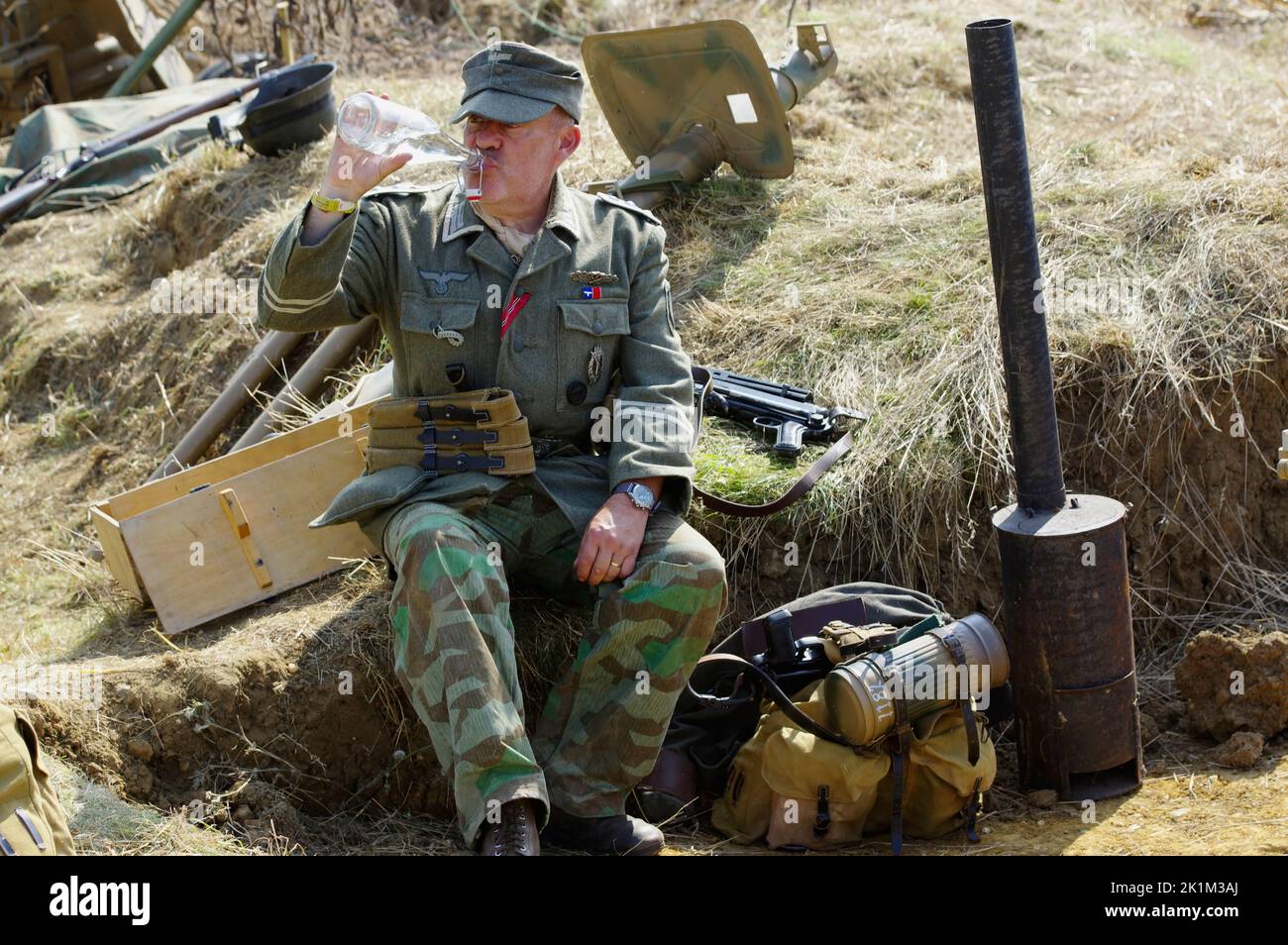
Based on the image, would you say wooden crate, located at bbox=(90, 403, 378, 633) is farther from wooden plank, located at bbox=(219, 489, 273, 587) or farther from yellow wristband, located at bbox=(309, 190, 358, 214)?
yellow wristband, located at bbox=(309, 190, 358, 214)

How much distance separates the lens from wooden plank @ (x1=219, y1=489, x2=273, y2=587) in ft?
15.1

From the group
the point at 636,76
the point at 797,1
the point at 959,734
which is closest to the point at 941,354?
the point at 959,734

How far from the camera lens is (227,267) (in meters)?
7.31

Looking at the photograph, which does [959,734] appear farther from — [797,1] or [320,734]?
[797,1]

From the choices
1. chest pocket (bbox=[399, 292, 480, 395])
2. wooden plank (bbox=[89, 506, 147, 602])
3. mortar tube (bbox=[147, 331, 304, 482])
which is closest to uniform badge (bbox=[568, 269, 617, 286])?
chest pocket (bbox=[399, 292, 480, 395])

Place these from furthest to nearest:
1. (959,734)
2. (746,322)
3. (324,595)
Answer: (746,322), (324,595), (959,734)

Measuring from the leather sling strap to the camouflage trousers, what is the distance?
1.91 feet

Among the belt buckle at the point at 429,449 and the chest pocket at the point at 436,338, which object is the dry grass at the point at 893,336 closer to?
the belt buckle at the point at 429,449

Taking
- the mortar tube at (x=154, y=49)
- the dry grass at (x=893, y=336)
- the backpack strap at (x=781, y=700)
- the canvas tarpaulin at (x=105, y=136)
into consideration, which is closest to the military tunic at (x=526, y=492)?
the backpack strap at (x=781, y=700)

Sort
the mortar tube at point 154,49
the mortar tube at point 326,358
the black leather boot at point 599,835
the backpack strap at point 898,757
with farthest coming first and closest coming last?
the mortar tube at point 154,49, the mortar tube at point 326,358, the backpack strap at point 898,757, the black leather boot at point 599,835

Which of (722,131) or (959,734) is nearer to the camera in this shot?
(959,734)

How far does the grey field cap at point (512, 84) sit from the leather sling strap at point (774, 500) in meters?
1.00

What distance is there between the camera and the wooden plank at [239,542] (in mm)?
4539
